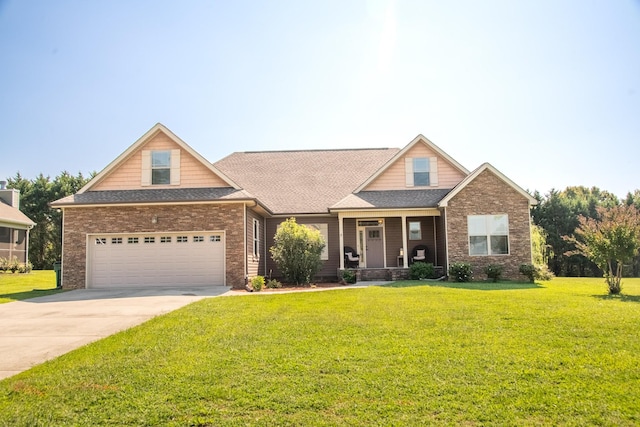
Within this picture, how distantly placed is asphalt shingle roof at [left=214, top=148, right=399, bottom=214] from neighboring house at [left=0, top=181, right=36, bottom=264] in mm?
16720

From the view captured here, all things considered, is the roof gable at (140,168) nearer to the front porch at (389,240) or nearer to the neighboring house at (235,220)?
the neighboring house at (235,220)

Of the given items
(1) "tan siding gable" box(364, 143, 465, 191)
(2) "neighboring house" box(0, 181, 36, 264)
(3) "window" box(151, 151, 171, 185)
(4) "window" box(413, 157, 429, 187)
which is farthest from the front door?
(2) "neighboring house" box(0, 181, 36, 264)

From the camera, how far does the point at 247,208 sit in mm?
17172

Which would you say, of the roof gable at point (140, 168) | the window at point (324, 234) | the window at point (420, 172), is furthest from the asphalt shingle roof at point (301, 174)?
the roof gable at point (140, 168)

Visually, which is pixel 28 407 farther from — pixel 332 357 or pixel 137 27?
pixel 137 27

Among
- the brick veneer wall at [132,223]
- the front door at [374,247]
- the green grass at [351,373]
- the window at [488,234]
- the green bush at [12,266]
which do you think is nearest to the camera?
the green grass at [351,373]

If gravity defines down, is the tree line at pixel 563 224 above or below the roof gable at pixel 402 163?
below

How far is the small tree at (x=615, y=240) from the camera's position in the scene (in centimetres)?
1273

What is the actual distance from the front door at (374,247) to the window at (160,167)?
8.96 metres

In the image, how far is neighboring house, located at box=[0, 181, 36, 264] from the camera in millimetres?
29844

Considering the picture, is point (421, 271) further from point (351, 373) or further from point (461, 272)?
point (351, 373)

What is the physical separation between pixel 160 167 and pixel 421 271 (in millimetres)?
11185

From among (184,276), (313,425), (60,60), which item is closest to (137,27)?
(60,60)

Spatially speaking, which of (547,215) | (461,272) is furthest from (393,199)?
(547,215)
